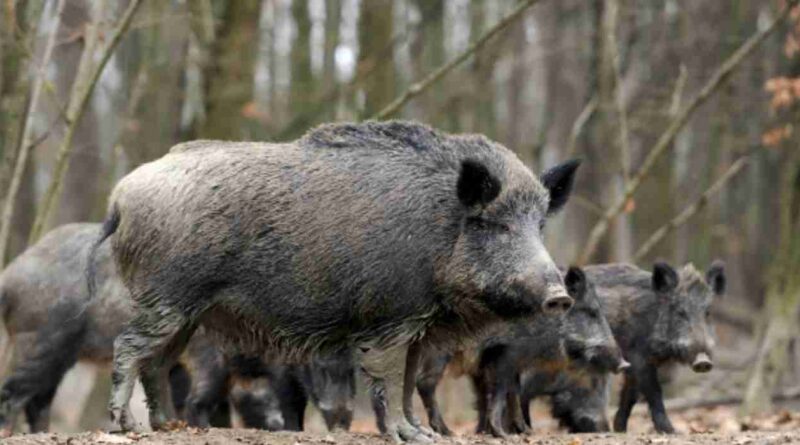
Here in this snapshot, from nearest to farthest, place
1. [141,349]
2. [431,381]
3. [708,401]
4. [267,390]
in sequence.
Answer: [141,349] → [431,381] → [267,390] → [708,401]

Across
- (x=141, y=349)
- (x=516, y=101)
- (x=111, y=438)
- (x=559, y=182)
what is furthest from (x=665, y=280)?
(x=516, y=101)

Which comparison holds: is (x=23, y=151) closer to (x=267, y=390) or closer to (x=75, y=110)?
(x=75, y=110)

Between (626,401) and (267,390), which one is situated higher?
(267,390)

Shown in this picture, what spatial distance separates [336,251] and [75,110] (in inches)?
157

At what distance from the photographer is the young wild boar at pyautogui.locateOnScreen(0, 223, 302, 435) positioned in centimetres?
1111

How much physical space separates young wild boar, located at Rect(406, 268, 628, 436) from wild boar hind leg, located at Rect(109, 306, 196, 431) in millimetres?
2087

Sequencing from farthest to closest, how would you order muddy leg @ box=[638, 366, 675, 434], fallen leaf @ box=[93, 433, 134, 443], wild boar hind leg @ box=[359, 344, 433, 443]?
muddy leg @ box=[638, 366, 675, 434] → wild boar hind leg @ box=[359, 344, 433, 443] → fallen leaf @ box=[93, 433, 134, 443]

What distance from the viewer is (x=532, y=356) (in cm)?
1059

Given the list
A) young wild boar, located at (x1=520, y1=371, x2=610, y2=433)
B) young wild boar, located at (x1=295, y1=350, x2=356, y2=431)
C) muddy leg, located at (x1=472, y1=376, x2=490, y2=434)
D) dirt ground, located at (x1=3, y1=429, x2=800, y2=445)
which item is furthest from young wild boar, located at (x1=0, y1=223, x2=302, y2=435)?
dirt ground, located at (x1=3, y1=429, x2=800, y2=445)

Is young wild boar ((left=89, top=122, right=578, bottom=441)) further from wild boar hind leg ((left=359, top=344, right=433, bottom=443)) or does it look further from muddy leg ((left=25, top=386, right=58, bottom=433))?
muddy leg ((left=25, top=386, right=58, bottom=433))

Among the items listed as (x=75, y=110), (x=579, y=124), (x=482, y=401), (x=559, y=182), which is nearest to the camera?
(x=559, y=182)

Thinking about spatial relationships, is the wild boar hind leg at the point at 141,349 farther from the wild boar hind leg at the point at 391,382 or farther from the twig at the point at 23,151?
the twig at the point at 23,151

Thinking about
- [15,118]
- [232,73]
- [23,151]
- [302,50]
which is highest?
[302,50]

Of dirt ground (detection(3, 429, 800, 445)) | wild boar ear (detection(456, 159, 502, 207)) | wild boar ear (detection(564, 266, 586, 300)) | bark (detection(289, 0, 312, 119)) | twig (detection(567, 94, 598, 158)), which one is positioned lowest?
dirt ground (detection(3, 429, 800, 445))
